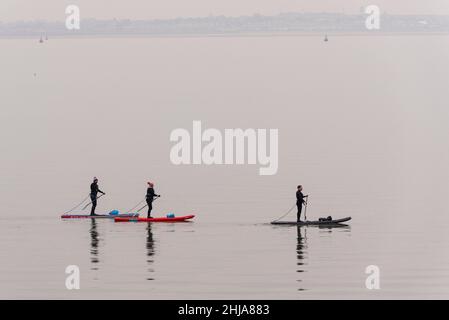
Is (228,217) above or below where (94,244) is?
above

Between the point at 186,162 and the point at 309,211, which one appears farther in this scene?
the point at 186,162

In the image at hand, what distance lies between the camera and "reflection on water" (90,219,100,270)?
55000 mm

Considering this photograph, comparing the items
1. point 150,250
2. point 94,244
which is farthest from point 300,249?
point 94,244

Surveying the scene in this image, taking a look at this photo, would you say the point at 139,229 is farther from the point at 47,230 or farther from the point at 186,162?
the point at 186,162

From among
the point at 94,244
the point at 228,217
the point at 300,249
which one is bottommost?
the point at 300,249

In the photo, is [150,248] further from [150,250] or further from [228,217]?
[228,217]

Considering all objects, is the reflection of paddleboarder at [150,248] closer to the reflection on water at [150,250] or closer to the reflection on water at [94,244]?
the reflection on water at [150,250]

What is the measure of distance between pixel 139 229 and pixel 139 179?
37869 millimetres

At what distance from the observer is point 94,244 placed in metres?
60.0

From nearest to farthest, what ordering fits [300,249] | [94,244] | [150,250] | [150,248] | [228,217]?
[150,250], [300,249], [150,248], [94,244], [228,217]

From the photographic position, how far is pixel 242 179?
336ft
